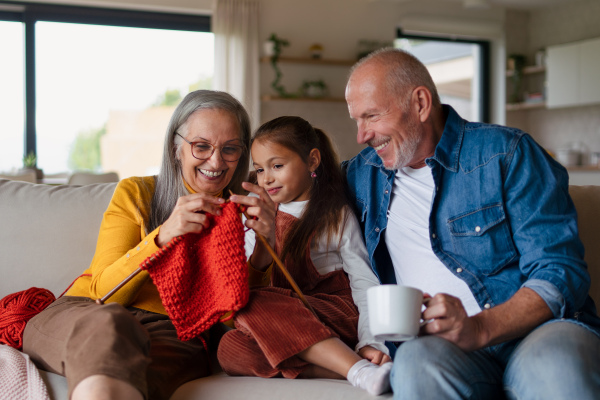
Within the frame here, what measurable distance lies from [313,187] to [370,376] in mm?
715

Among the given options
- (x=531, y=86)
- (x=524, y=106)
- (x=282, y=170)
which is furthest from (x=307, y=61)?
(x=282, y=170)

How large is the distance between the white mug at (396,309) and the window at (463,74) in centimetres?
603

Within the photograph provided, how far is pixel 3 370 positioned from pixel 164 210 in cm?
61

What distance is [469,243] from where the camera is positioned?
157cm

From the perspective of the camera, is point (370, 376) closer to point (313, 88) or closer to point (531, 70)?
point (313, 88)

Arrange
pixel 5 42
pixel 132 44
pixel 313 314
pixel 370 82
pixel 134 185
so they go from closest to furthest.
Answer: pixel 313 314 → pixel 370 82 → pixel 134 185 → pixel 5 42 → pixel 132 44

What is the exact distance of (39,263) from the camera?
1890 mm

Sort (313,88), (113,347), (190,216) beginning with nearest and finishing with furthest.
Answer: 1. (113,347)
2. (190,216)
3. (313,88)

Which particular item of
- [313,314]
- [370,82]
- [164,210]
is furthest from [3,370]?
[370,82]

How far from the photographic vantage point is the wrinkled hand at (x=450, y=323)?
47.6 inches

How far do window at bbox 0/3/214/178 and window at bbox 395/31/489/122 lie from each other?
8.78ft

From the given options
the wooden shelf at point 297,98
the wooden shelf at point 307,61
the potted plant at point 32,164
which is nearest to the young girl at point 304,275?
the potted plant at point 32,164

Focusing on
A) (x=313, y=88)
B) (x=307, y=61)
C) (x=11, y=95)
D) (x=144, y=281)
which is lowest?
(x=144, y=281)

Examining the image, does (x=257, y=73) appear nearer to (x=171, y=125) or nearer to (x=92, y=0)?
(x=92, y=0)
